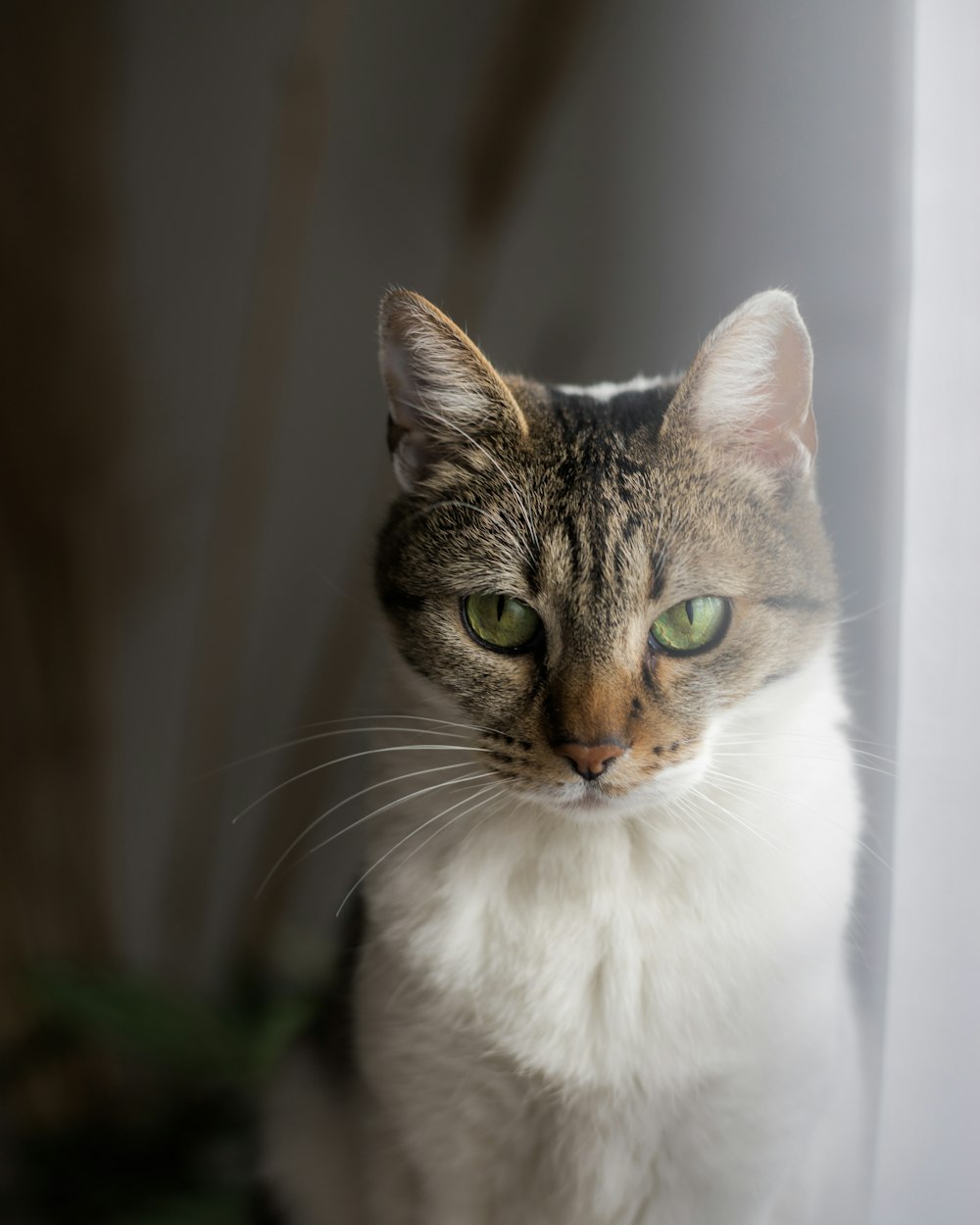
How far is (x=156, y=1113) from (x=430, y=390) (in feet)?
4.19

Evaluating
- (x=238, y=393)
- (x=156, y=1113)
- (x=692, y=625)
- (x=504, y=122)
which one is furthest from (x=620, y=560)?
(x=156, y=1113)

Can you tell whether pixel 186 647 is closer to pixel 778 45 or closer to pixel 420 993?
pixel 420 993

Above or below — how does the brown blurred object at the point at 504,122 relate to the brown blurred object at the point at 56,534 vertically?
above

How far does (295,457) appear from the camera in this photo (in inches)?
68.0

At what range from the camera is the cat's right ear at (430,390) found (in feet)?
2.42

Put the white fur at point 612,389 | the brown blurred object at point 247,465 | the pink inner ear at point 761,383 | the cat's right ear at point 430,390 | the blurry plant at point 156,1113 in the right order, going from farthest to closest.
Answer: the brown blurred object at point 247,465 < the blurry plant at point 156,1113 < the white fur at point 612,389 < the cat's right ear at point 430,390 < the pink inner ear at point 761,383

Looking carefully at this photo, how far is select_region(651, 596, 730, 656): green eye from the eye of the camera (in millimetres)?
707

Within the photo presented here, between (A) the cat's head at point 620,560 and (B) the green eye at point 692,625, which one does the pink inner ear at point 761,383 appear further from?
(B) the green eye at point 692,625

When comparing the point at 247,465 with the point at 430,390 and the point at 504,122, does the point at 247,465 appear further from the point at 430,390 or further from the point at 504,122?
the point at 430,390

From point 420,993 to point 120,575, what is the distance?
124 centimetres

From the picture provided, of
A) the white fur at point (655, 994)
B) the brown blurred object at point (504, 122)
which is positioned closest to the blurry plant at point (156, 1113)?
the white fur at point (655, 994)

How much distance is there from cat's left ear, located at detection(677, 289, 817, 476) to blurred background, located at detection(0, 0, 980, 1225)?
0.21ft

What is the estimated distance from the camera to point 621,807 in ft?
2.32

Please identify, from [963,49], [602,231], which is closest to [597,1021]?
[963,49]
